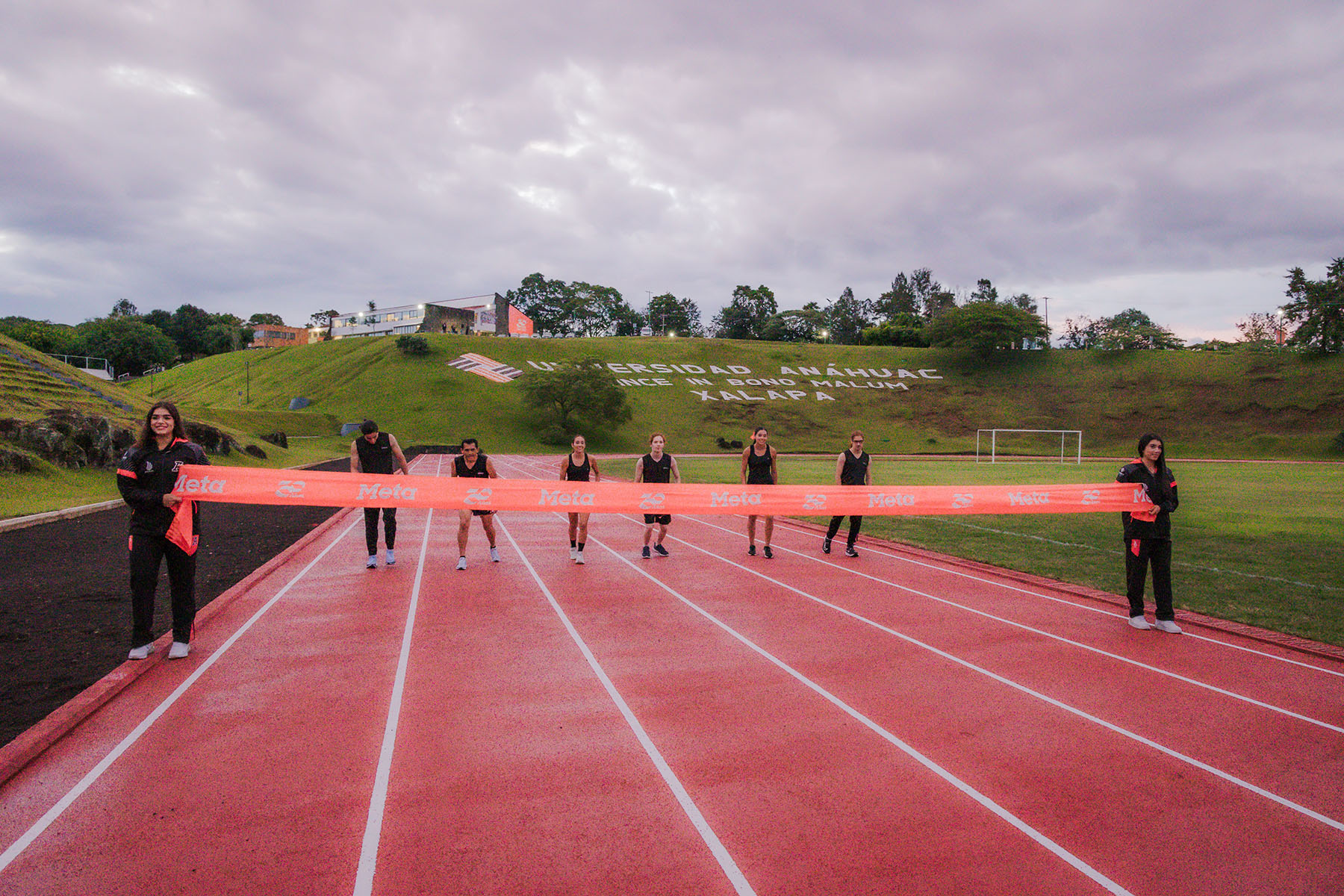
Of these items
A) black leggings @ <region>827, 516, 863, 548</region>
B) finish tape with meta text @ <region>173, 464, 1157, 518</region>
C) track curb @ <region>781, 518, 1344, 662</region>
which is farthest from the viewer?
black leggings @ <region>827, 516, 863, 548</region>

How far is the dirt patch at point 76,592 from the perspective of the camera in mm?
4984

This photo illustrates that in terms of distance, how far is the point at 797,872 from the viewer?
10.0 ft

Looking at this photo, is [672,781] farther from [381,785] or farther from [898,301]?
[898,301]

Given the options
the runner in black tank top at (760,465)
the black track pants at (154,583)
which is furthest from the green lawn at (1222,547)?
the black track pants at (154,583)

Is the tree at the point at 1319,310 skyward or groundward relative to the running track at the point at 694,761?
skyward

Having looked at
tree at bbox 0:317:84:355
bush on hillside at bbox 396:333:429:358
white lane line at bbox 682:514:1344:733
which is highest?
tree at bbox 0:317:84:355

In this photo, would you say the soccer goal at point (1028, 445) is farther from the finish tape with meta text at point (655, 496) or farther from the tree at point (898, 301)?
the tree at point (898, 301)

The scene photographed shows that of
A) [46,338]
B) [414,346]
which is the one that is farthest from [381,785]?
[46,338]

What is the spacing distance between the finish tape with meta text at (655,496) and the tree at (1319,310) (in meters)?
70.6

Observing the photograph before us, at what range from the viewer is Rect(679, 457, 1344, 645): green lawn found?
7531 mm

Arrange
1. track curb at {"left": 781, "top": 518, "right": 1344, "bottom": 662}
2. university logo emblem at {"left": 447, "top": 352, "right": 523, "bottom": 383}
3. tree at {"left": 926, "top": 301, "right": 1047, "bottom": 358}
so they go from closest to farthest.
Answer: track curb at {"left": 781, "top": 518, "right": 1344, "bottom": 662} < university logo emblem at {"left": 447, "top": 352, "right": 523, "bottom": 383} < tree at {"left": 926, "top": 301, "right": 1047, "bottom": 358}

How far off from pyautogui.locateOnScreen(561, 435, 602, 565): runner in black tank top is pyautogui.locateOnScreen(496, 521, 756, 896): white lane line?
296 centimetres

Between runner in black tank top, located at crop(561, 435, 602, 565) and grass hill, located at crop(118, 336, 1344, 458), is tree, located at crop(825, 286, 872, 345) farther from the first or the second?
runner in black tank top, located at crop(561, 435, 602, 565)

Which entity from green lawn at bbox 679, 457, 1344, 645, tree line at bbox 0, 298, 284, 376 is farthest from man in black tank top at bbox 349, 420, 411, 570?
tree line at bbox 0, 298, 284, 376
